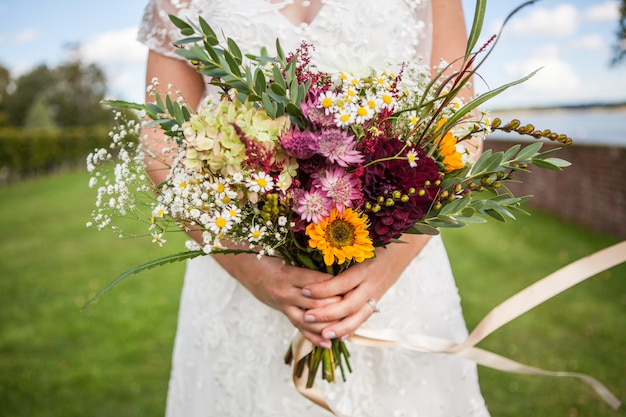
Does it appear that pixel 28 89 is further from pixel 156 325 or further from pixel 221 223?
pixel 221 223

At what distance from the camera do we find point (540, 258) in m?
7.42

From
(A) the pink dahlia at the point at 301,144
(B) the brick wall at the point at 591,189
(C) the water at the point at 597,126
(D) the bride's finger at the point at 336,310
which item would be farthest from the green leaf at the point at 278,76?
(B) the brick wall at the point at 591,189

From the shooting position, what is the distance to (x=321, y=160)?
1303 millimetres

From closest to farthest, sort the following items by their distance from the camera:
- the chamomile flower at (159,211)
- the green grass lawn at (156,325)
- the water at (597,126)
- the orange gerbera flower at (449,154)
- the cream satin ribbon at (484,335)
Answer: the chamomile flower at (159,211) → the orange gerbera flower at (449,154) → the cream satin ribbon at (484,335) → the green grass lawn at (156,325) → the water at (597,126)

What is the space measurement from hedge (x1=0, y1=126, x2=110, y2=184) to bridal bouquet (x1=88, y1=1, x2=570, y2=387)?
18.1 m

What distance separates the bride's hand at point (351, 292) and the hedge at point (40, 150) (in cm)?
1807

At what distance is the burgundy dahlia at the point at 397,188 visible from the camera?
1.29m

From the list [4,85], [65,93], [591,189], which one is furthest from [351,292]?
[65,93]

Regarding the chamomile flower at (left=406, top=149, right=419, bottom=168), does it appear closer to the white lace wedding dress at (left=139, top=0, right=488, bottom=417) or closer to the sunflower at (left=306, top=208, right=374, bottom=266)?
the sunflower at (left=306, top=208, right=374, bottom=266)

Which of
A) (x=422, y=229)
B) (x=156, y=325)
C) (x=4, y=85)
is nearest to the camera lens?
(x=422, y=229)

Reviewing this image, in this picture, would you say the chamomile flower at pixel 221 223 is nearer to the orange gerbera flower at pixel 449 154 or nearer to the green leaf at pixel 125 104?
the green leaf at pixel 125 104

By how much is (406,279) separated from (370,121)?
89cm

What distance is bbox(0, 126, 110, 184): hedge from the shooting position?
22322 mm

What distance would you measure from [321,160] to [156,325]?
205 inches
